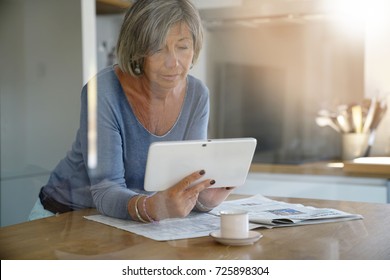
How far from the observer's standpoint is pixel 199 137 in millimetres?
1336

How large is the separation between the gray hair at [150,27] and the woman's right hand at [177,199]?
0.32m

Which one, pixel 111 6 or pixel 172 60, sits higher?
pixel 111 6

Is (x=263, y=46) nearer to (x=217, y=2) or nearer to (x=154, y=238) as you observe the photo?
(x=217, y=2)

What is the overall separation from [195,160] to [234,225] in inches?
6.5

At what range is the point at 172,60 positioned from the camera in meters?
1.32

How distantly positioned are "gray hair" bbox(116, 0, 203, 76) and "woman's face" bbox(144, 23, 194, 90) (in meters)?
0.01

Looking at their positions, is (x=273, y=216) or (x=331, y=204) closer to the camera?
(x=273, y=216)

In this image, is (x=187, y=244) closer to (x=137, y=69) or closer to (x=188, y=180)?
(x=188, y=180)

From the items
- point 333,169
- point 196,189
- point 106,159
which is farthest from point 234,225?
point 333,169

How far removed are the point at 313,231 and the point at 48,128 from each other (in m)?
0.85

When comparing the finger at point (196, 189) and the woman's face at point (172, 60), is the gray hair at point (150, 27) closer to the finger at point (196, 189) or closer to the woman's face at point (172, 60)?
the woman's face at point (172, 60)

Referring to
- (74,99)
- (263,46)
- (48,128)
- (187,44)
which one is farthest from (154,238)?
(263,46)

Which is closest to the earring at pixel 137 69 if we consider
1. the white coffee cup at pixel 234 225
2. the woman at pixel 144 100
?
the woman at pixel 144 100

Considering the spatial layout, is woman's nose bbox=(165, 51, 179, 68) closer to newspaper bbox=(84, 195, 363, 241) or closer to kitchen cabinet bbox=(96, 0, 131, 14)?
kitchen cabinet bbox=(96, 0, 131, 14)
